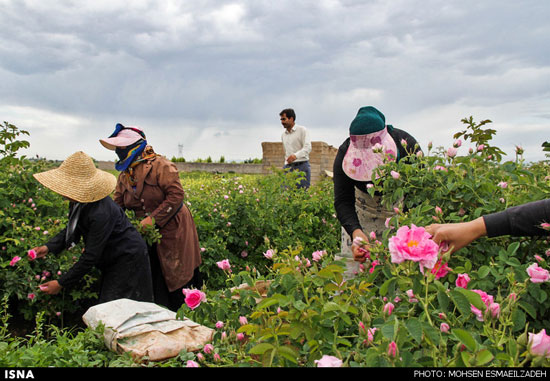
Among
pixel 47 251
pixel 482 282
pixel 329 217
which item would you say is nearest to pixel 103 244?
pixel 47 251

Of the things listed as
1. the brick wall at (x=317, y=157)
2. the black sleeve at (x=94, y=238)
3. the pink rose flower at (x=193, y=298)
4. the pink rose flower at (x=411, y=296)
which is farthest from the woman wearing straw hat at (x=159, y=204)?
the brick wall at (x=317, y=157)

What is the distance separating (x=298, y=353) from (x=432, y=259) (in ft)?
1.54

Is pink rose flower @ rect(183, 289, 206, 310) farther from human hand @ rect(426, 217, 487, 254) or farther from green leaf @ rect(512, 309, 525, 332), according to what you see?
green leaf @ rect(512, 309, 525, 332)

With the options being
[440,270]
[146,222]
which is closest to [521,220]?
[440,270]

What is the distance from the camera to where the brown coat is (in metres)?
3.75

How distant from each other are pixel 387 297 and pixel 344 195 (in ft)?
4.97

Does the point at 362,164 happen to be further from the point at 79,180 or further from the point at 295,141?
the point at 295,141

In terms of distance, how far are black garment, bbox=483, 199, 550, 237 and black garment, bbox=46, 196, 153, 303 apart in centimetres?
257

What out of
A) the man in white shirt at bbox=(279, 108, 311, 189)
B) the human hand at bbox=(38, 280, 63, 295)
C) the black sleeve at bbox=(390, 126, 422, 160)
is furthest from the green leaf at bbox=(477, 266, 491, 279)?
the man in white shirt at bbox=(279, 108, 311, 189)

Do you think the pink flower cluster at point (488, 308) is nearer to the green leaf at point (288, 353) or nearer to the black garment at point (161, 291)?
the green leaf at point (288, 353)

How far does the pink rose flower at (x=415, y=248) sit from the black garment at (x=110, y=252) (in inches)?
98.0

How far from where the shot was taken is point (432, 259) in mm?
1154

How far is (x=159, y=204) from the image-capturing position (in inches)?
153

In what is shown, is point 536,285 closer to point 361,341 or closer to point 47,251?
point 361,341
